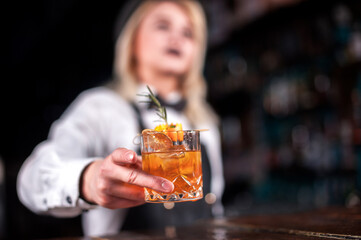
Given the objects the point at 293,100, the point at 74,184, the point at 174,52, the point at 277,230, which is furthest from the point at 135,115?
the point at 293,100

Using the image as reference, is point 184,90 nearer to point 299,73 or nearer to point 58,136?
point 58,136

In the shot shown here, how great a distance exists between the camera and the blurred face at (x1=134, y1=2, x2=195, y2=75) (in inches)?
92.3

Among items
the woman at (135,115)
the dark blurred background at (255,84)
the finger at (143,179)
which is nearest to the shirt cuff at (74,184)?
the woman at (135,115)

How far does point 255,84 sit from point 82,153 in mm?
3036

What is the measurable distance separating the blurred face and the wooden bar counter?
3.53 feet

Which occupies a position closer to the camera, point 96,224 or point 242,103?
point 96,224

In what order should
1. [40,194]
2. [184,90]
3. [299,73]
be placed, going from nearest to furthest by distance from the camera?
[40,194], [184,90], [299,73]

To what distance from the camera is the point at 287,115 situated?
4.18 m

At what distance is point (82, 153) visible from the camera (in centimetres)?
200

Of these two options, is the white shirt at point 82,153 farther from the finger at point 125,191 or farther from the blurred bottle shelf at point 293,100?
the blurred bottle shelf at point 293,100

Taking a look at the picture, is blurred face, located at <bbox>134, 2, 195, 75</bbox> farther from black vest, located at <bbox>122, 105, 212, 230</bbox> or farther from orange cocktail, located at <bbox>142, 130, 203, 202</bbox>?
orange cocktail, located at <bbox>142, 130, 203, 202</bbox>

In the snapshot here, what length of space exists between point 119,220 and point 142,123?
0.59m

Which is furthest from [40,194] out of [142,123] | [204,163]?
[204,163]

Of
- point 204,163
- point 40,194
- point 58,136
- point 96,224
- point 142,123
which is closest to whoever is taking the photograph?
point 40,194
